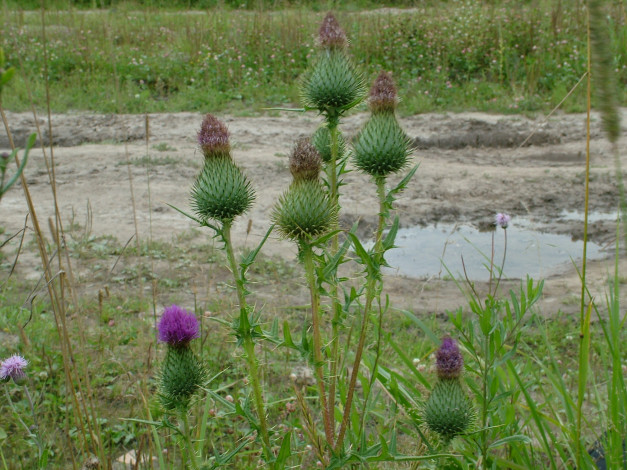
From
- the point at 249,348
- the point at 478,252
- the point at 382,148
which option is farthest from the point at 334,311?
the point at 478,252

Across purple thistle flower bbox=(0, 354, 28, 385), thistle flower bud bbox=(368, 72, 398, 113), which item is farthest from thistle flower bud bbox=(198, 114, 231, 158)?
purple thistle flower bbox=(0, 354, 28, 385)

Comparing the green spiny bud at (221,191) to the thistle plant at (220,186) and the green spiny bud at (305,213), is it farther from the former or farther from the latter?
the green spiny bud at (305,213)

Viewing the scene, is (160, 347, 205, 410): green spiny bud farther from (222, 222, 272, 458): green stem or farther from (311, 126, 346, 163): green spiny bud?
(311, 126, 346, 163): green spiny bud

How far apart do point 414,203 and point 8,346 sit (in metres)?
5.10

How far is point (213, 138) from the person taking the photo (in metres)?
2.52

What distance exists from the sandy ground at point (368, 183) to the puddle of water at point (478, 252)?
176 mm

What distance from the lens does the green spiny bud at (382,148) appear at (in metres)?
2.65

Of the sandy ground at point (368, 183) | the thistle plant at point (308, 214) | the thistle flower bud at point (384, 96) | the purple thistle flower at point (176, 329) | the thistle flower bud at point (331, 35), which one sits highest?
the thistle flower bud at point (331, 35)

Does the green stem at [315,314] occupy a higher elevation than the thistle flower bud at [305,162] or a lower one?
lower

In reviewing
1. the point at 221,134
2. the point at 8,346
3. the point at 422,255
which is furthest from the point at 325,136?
the point at 422,255

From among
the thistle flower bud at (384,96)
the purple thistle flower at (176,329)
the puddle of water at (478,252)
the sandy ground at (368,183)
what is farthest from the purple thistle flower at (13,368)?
the puddle of water at (478,252)

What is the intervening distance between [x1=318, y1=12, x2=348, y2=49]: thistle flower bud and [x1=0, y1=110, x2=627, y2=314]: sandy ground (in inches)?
128

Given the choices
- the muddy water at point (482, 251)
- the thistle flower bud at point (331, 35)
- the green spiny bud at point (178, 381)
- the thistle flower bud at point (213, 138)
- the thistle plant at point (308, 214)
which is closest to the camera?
the thistle plant at point (308, 214)

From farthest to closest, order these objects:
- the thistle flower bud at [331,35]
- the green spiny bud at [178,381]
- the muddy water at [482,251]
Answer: the muddy water at [482,251], the thistle flower bud at [331,35], the green spiny bud at [178,381]
